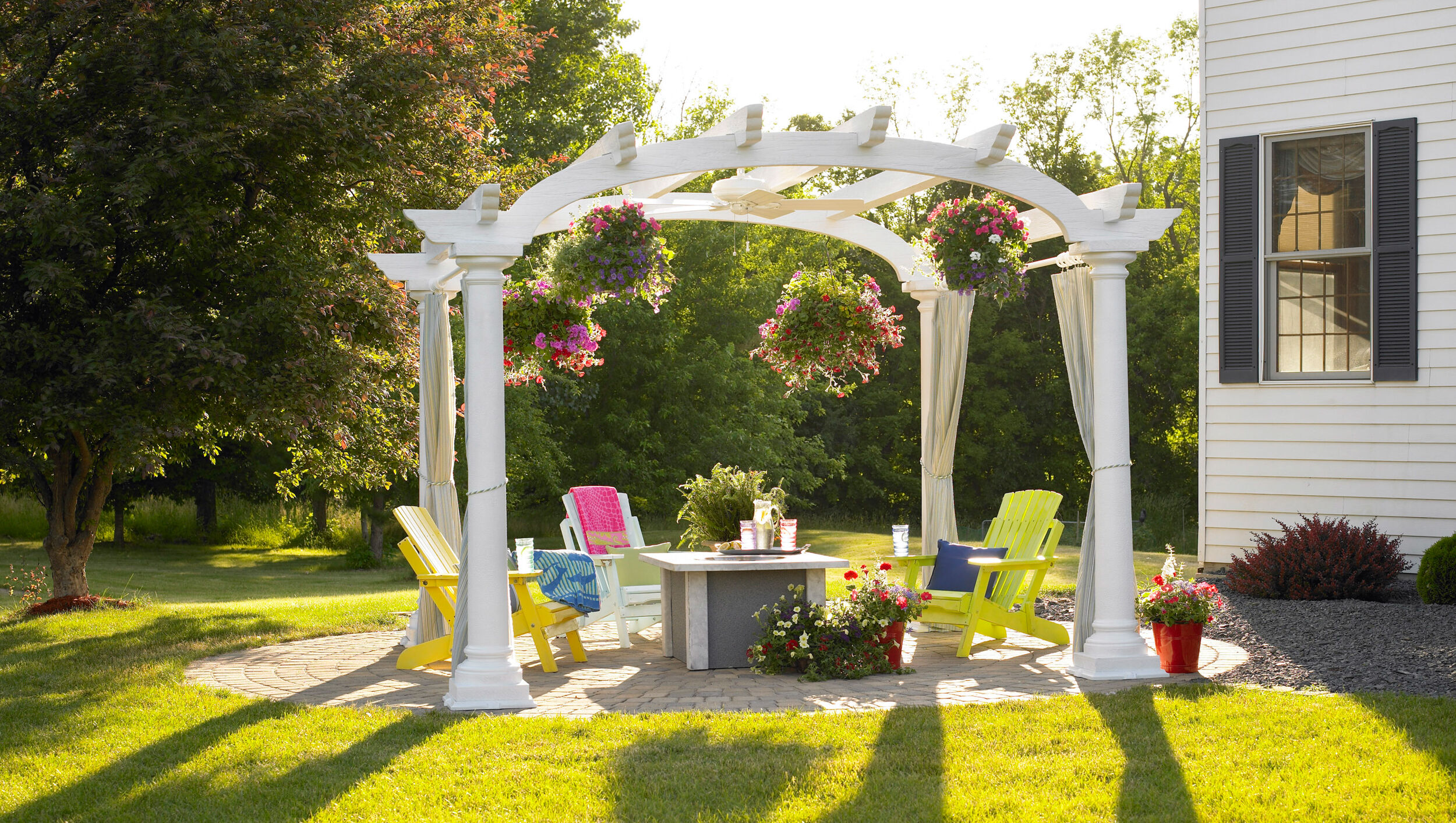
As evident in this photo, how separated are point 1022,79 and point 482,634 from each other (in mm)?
21933

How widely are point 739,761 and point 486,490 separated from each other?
1.85 meters

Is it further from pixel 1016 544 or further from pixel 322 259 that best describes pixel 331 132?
pixel 1016 544

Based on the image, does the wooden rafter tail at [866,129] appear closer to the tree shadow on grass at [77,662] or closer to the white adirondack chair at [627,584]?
the white adirondack chair at [627,584]

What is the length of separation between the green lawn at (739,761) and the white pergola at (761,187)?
491 mm

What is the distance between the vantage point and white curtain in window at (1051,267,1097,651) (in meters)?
6.02

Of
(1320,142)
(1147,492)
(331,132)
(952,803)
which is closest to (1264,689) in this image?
(952,803)

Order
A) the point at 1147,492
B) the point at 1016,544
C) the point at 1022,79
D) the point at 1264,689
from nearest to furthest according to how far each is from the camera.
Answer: the point at 1264,689 < the point at 1016,544 < the point at 1147,492 < the point at 1022,79

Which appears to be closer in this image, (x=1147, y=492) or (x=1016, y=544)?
(x=1016, y=544)

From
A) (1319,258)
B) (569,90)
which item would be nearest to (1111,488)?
(1319,258)

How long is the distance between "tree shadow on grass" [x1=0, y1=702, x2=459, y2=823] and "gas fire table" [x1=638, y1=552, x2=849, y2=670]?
1.78m

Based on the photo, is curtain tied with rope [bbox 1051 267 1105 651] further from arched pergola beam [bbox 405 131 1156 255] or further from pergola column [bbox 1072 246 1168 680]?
arched pergola beam [bbox 405 131 1156 255]

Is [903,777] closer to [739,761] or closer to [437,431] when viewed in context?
[739,761]

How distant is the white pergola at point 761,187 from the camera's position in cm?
538

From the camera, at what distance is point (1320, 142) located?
8.16 metres
